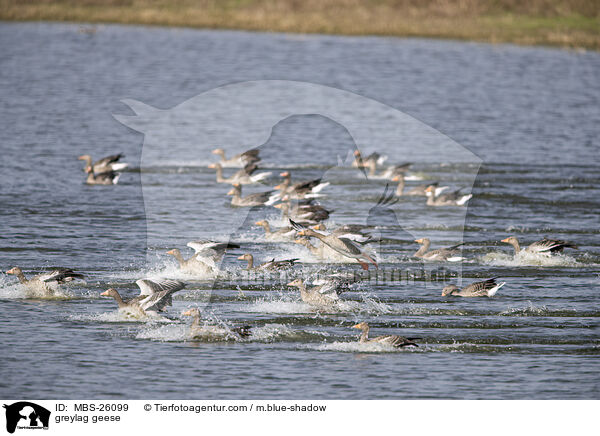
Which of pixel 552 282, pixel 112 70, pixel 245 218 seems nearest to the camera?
pixel 552 282

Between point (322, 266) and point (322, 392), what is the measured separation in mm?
7459

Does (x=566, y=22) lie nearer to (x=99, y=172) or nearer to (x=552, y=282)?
(x=99, y=172)

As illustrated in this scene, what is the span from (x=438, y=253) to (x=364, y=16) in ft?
156

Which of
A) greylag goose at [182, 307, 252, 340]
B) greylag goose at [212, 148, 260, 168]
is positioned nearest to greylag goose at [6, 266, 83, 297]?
greylag goose at [182, 307, 252, 340]

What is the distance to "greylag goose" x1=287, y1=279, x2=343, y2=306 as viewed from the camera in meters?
18.6

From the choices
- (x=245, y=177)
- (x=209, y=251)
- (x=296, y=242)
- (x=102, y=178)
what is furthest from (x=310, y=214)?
(x=102, y=178)

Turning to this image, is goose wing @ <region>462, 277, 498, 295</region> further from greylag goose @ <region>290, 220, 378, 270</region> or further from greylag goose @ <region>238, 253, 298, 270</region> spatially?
greylag goose @ <region>238, 253, 298, 270</region>

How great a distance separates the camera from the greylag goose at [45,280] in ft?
61.0

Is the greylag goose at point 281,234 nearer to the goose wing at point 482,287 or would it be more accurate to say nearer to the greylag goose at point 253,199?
the greylag goose at point 253,199

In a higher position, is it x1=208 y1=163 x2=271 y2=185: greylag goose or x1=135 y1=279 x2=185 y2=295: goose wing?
x1=135 y1=279 x2=185 y2=295: goose wing

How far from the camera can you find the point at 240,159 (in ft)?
109

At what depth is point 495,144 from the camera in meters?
38.3

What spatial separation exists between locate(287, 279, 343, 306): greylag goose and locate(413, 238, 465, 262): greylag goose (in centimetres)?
396

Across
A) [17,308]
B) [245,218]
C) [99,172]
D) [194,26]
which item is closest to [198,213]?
[245,218]
